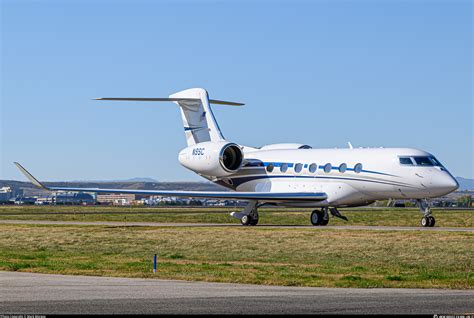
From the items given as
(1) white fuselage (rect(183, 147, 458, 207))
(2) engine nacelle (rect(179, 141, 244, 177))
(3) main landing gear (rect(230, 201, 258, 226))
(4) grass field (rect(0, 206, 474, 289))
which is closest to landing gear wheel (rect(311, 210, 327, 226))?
(1) white fuselage (rect(183, 147, 458, 207))

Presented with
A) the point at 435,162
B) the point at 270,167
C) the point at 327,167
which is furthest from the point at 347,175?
the point at 270,167

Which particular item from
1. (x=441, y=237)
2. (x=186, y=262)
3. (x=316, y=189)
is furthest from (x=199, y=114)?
(x=186, y=262)

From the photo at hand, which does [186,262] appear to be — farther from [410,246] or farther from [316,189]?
[316,189]

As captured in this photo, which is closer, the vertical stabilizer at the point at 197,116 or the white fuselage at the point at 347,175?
the white fuselage at the point at 347,175

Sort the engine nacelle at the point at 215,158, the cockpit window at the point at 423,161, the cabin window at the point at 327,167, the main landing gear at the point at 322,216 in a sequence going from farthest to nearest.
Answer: the engine nacelle at the point at 215,158
the main landing gear at the point at 322,216
the cabin window at the point at 327,167
the cockpit window at the point at 423,161

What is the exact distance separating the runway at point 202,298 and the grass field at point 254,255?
184 cm

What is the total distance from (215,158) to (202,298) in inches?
1283

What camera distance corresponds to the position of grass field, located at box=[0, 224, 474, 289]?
81.0ft

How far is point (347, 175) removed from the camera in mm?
47844

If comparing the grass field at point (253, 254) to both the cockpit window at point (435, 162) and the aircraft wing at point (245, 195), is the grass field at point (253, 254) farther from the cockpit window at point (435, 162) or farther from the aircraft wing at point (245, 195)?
the cockpit window at point (435, 162)

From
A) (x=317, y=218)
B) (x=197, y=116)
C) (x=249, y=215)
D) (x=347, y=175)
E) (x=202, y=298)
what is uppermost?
(x=197, y=116)

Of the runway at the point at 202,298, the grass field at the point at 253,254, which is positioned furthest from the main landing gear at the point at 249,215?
the runway at the point at 202,298

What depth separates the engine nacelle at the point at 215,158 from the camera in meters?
51.7

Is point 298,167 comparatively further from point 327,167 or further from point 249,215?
point 249,215
